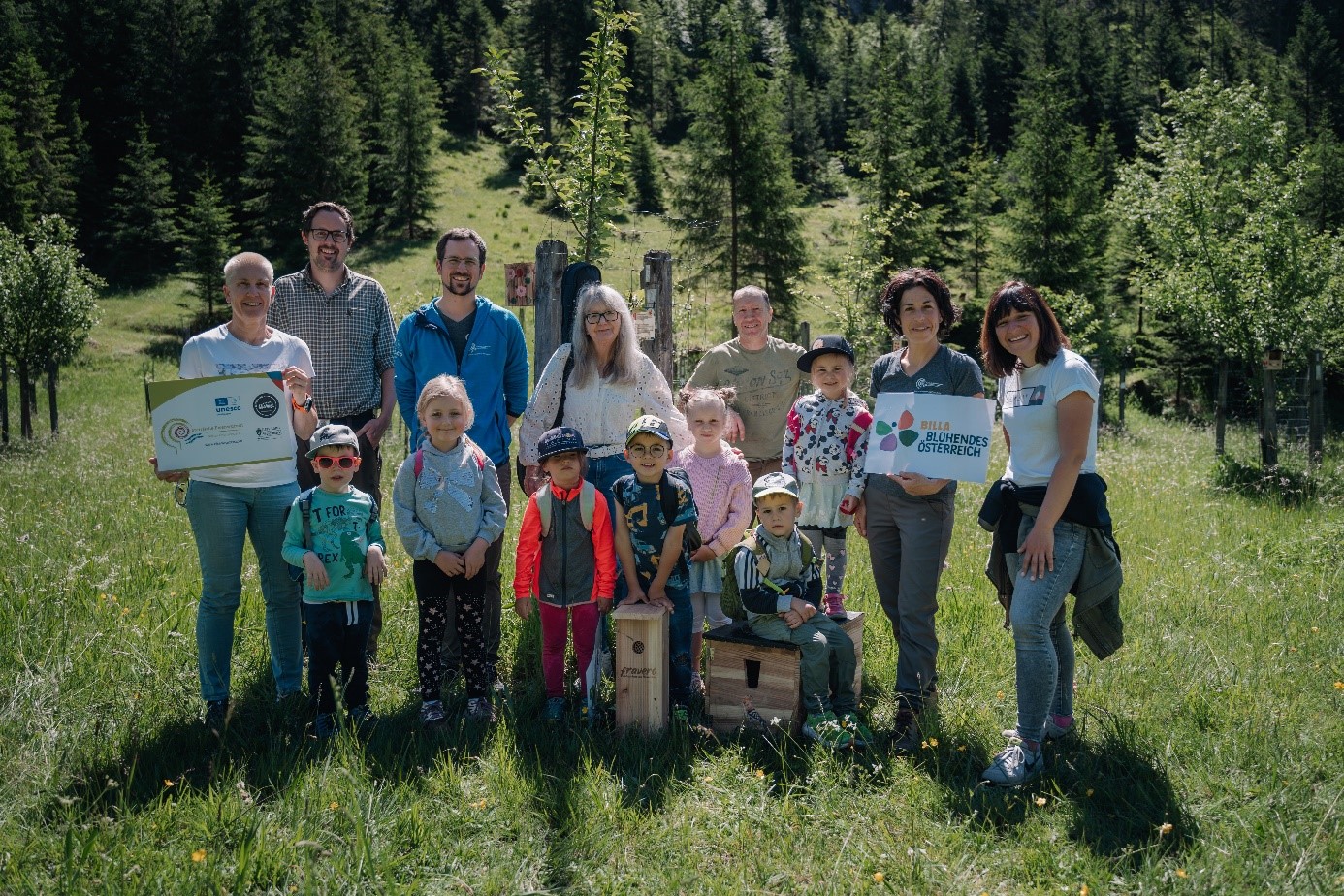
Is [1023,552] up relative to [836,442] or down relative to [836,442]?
down

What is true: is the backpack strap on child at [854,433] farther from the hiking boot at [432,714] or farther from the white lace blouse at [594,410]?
the hiking boot at [432,714]

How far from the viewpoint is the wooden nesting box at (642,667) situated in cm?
452

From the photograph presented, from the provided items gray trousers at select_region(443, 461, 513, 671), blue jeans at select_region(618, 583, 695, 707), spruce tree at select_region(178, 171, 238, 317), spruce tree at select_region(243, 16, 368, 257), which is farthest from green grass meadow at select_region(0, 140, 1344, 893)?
spruce tree at select_region(243, 16, 368, 257)

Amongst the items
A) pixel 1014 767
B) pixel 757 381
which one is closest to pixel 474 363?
pixel 757 381

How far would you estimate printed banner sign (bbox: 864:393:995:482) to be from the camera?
4.41m

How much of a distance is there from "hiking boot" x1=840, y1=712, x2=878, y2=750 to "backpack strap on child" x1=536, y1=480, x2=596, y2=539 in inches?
63.5

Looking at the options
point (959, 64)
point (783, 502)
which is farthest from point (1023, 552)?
point (959, 64)

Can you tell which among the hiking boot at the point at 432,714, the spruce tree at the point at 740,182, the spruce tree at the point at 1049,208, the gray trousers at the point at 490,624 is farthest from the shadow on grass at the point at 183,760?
the spruce tree at the point at 1049,208

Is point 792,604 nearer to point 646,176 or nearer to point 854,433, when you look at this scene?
point 854,433

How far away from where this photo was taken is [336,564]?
4492 mm

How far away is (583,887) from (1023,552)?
7.74 ft

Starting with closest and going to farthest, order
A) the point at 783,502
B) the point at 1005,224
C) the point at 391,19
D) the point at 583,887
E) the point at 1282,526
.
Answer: the point at 583,887, the point at 783,502, the point at 1282,526, the point at 1005,224, the point at 391,19

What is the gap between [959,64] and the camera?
7650cm

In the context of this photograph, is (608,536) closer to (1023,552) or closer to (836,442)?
(836,442)
